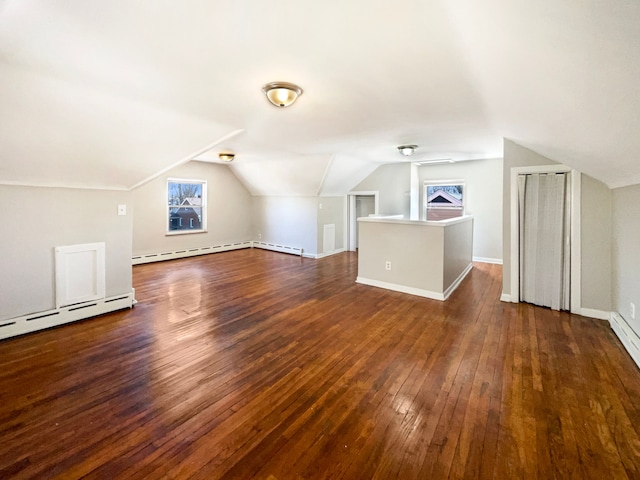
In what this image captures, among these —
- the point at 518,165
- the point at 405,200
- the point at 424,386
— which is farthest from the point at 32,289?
the point at 405,200

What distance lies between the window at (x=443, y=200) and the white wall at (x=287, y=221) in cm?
280

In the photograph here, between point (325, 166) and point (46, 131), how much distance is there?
4.10 metres

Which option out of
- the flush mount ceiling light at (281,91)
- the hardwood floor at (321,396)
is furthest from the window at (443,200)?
the flush mount ceiling light at (281,91)

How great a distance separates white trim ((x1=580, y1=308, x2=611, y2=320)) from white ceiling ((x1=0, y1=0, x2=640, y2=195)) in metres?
1.57

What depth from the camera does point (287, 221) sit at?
7.68 metres

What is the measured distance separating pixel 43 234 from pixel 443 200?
23.9ft

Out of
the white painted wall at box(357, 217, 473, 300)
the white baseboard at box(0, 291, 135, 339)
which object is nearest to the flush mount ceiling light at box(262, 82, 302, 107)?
the white painted wall at box(357, 217, 473, 300)

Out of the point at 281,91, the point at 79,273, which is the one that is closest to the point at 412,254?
the point at 281,91

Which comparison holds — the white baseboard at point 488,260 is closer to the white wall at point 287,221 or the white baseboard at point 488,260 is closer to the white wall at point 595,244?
the white wall at point 595,244

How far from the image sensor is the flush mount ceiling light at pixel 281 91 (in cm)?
229

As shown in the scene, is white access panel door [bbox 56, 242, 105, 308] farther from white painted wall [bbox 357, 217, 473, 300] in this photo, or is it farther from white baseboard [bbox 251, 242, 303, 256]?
white baseboard [bbox 251, 242, 303, 256]

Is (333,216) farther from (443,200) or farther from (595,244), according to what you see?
(595,244)

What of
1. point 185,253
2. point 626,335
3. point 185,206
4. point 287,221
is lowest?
point 626,335

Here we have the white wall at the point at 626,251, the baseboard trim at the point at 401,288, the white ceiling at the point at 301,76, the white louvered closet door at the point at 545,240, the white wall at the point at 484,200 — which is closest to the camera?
the white ceiling at the point at 301,76
